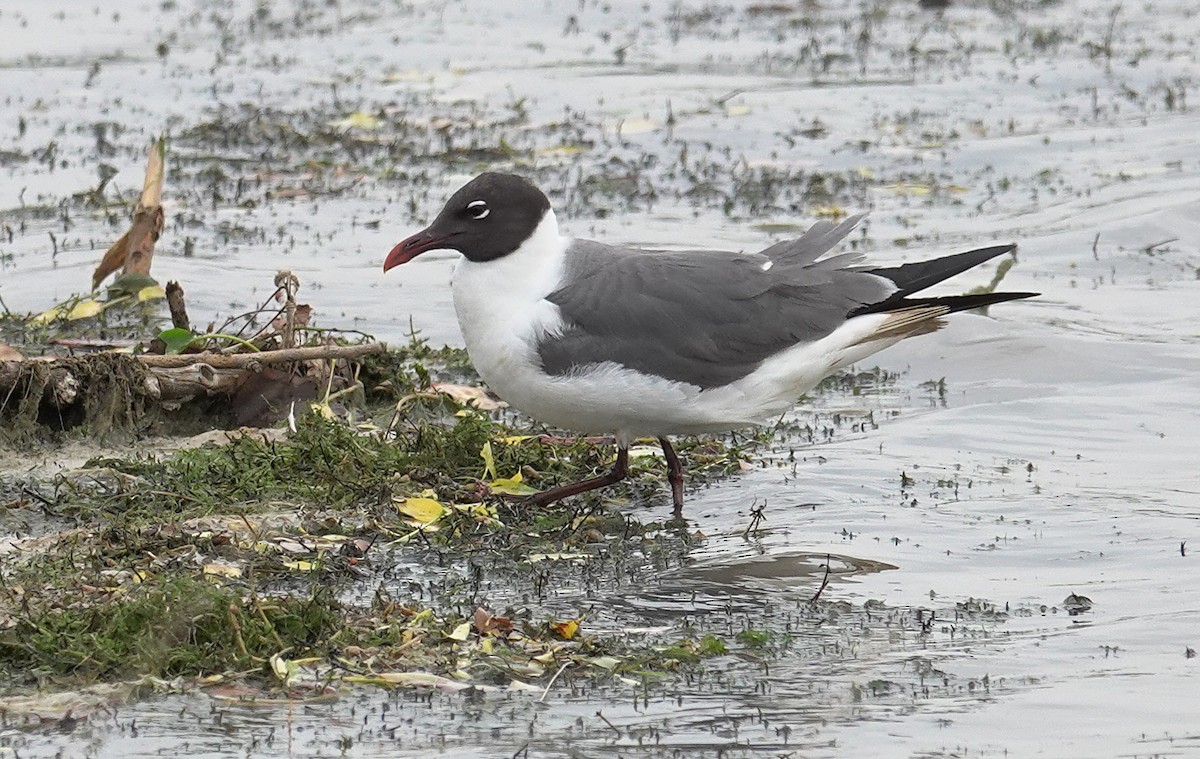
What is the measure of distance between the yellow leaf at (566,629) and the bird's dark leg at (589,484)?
54.4 inches

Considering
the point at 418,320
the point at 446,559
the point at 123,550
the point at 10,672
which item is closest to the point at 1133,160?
the point at 418,320

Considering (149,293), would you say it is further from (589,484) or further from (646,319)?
(646,319)

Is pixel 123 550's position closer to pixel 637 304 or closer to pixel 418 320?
pixel 637 304

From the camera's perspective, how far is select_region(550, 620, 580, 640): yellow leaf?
17.1 feet

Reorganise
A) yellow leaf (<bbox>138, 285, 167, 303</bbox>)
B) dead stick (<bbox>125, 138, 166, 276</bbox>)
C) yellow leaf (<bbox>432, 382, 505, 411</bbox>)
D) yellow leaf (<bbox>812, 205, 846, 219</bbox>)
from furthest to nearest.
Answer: yellow leaf (<bbox>812, 205, 846, 219</bbox>) < yellow leaf (<bbox>138, 285, 167, 303</bbox>) < dead stick (<bbox>125, 138, 166, 276</bbox>) < yellow leaf (<bbox>432, 382, 505, 411</bbox>)

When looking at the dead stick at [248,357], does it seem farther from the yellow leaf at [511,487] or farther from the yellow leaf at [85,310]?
the yellow leaf at [85,310]

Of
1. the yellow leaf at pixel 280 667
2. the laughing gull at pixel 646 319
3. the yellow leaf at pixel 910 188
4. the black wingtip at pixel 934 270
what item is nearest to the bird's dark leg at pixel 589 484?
the laughing gull at pixel 646 319

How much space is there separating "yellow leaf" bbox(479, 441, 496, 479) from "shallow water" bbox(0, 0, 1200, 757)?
0.81 metres

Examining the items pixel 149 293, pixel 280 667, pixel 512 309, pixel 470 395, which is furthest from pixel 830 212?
pixel 280 667

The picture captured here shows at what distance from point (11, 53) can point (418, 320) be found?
306 inches

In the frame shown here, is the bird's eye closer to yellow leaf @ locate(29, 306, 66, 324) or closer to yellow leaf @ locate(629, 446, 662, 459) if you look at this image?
yellow leaf @ locate(629, 446, 662, 459)

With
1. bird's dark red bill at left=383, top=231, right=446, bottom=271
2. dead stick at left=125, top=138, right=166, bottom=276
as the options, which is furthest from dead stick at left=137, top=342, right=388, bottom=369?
dead stick at left=125, top=138, right=166, bottom=276

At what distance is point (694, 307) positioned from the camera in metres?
6.56

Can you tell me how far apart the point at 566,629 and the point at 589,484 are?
4.89 ft
